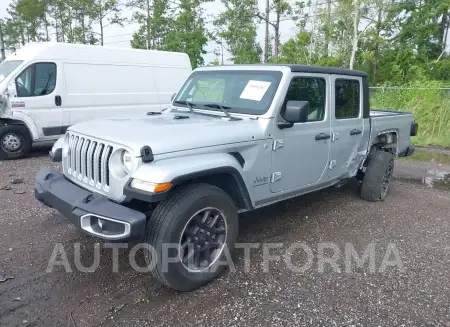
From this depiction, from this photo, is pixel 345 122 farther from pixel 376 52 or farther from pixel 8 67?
pixel 376 52

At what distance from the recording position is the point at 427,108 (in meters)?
13.2

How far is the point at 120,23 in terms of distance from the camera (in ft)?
98.9

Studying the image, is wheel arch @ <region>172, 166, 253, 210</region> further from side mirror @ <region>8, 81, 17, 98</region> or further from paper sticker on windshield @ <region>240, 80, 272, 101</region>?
side mirror @ <region>8, 81, 17, 98</region>

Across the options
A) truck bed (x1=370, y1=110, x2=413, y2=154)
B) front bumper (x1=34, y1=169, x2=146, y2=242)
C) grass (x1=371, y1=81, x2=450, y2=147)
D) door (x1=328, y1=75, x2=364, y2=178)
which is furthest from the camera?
grass (x1=371, y1=81, x2=450, y2=147)

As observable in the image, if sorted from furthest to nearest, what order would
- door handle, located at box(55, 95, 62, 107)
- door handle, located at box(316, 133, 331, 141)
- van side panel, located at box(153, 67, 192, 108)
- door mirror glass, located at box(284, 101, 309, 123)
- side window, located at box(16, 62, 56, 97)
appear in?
van side panel, located at box(153, 67, 192, 108) → door handle, located at box(55, 95, 62, 107) → side window, located at box(16, 62, 56, 97) → door handle, located at box(316, 133, 331, 141) → door mirror glass, located at box(284, 101, 309, 123)

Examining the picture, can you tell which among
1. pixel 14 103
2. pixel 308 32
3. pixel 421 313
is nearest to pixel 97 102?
pixel 14 103

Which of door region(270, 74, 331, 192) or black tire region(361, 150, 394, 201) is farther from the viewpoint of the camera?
black tire region(361, 150, 394, 201)

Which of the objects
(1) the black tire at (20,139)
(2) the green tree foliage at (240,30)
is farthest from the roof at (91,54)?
(2) the green tree foliage at (240,30)

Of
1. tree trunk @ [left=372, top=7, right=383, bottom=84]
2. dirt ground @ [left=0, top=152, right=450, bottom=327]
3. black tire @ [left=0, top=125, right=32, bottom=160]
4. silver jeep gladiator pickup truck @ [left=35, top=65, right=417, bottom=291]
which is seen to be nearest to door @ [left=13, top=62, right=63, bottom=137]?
black tire @ [left=0, top=125, right=32, bottom=160]

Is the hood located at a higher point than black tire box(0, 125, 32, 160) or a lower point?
higher

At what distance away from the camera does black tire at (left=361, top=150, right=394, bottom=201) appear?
5.57 m

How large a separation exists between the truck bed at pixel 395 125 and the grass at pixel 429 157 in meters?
3.64

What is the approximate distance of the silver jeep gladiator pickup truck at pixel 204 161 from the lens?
2819 mm

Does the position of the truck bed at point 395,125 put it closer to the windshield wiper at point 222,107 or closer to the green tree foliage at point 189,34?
the windshield wiper at point 222,107
